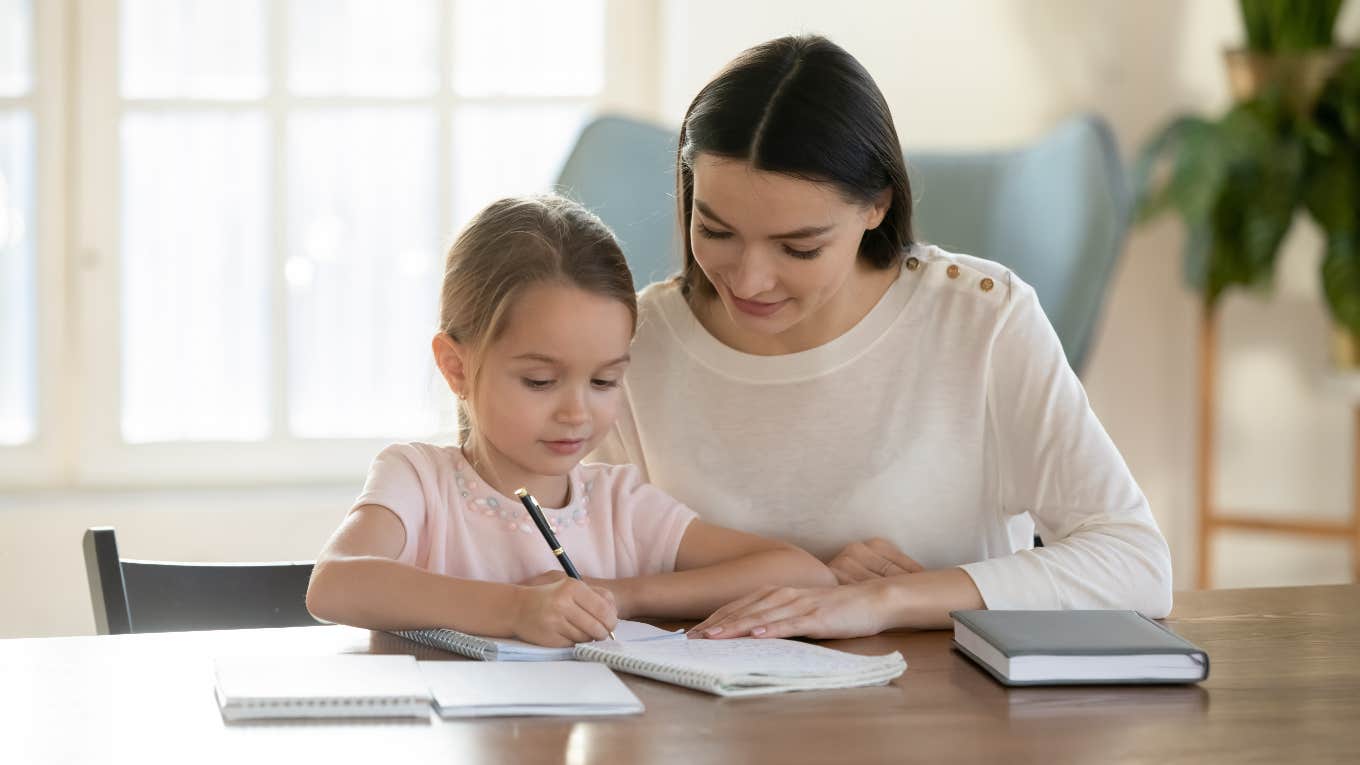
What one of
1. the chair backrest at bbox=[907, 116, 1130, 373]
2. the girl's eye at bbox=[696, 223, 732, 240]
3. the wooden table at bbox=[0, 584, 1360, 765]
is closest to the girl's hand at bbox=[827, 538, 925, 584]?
the wooden table at bbox=[0, 584, 1360, 765]

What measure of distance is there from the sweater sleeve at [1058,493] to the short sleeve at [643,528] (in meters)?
0.29

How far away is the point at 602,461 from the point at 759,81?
1.58 feet

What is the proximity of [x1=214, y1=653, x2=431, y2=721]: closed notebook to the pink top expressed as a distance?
0.27m

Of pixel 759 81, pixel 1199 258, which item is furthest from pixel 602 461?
pixel 1199 258

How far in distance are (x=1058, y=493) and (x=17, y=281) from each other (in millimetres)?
2398

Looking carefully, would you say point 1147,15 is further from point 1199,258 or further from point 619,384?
point 619,384

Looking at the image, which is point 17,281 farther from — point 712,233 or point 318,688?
point 318,688

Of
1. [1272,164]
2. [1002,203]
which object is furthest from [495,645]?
[1272,164]

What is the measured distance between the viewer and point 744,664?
1.16 m

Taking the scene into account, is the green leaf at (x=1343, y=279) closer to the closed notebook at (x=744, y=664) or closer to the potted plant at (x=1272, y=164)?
the potted plant at (x=1272, y=164)

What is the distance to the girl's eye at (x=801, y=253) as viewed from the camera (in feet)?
5.00

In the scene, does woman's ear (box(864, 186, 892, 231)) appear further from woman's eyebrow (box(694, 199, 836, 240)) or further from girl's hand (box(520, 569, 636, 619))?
girl's hand (box(520, 569, 636, 619))

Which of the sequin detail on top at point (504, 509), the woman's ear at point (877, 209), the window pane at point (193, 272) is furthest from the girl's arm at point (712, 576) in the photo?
the window pane at point (193, 272)

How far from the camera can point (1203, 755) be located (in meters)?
1.02
